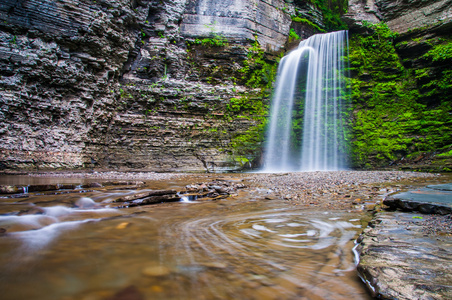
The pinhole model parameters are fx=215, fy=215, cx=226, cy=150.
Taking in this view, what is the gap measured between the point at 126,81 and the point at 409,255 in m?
13.2

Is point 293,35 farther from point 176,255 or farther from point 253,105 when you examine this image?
point 176,255

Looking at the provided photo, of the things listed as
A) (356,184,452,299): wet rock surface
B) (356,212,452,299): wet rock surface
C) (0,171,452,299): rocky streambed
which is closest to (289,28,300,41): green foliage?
(0,171,452,299): rocky streambed

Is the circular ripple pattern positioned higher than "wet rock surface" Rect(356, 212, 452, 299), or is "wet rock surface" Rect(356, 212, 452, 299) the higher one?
"wet rock surface" Rect(356, 212, 452, 299)

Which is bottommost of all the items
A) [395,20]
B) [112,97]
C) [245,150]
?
[245,150]

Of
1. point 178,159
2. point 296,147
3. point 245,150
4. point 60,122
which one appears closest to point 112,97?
point 60,122

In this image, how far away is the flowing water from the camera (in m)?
1.03

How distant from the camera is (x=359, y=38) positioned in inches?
545

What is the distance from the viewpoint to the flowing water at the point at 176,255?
1.03 metres

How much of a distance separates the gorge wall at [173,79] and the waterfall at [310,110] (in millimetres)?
816

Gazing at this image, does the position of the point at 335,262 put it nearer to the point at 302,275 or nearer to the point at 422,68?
the point at 302,275

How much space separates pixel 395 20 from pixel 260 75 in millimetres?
8984

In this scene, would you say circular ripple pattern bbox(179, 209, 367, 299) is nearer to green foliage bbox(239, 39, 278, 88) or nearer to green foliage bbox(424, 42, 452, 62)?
green foliage bbox(239, 39, 278, 88)

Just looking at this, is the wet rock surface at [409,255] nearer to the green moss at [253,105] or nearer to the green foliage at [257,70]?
the green moss at [253,105]

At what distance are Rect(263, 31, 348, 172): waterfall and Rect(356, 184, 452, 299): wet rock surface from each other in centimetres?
1051
